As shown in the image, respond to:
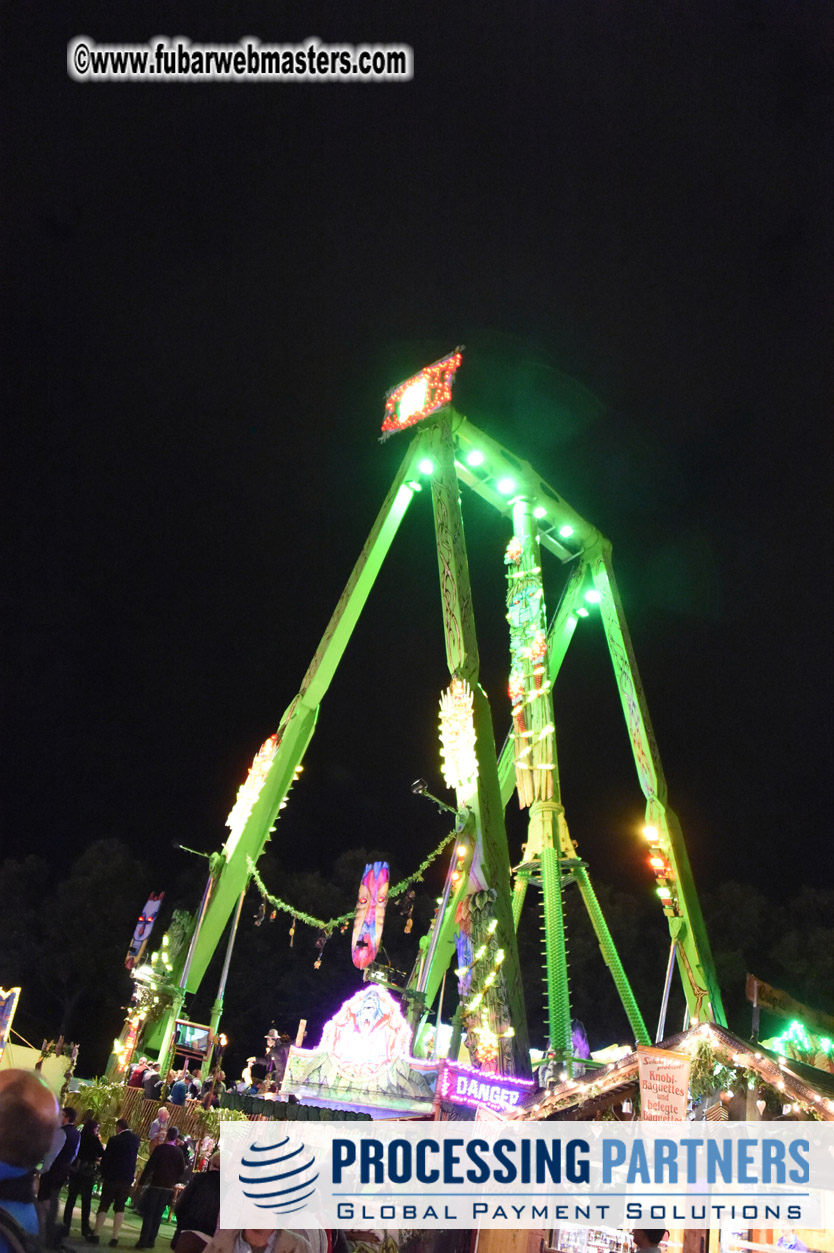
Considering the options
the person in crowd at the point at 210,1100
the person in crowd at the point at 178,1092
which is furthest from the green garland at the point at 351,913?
the person in crowd at the point at 178,1092

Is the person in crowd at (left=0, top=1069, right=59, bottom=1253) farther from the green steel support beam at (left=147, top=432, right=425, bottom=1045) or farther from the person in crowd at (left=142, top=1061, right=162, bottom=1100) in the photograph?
the green steel support beam at (left=147, top=432, right=425, bottom=1045)

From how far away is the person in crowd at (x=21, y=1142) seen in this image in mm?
2096

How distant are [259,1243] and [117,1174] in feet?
18.1

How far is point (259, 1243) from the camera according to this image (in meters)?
3.80

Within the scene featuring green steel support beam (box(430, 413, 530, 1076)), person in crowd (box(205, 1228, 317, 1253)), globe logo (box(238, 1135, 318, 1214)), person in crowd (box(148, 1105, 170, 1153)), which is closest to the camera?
person in crowd (box(205, 1228, 317, 1253))

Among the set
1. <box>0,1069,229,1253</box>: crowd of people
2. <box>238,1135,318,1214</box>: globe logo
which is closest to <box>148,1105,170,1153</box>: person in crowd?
<box>0,1069,229,1253</box>: crowd of people

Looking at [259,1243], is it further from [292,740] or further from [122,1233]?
[292,740]

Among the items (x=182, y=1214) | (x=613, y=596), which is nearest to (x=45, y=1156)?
(x=182, y=1214)

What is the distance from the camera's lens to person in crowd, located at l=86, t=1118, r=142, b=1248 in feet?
26.6

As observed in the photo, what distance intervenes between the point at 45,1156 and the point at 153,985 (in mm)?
17897

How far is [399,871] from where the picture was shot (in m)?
38.5

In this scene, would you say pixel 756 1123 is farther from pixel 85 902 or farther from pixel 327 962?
pixel 85 902

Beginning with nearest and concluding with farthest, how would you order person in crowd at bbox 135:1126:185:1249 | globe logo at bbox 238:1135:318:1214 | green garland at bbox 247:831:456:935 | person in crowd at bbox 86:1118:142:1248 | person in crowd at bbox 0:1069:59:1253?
person in crowd at bbox 0:1069:59:1253
globe logo at bbox 238:1135:318:1214
person in crowd at bbox 135:1126:185:1249
person in crowd at bbox 86:1118:142:1248
green garland at bbox 247:831:456:935

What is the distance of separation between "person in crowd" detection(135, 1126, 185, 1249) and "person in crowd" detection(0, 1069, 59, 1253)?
6.90 m
